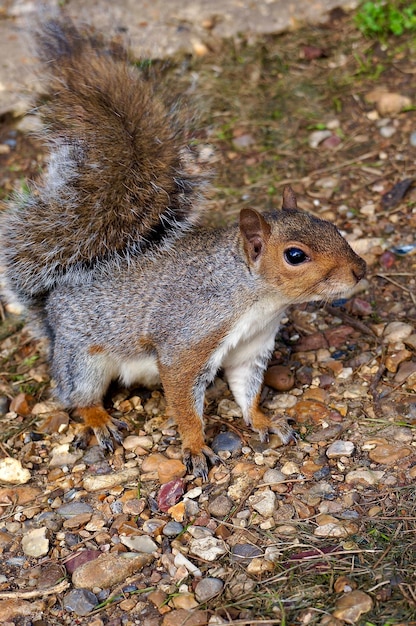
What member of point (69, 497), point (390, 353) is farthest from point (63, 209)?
point (390, 353)

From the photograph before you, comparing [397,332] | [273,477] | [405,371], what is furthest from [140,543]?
[397,332]

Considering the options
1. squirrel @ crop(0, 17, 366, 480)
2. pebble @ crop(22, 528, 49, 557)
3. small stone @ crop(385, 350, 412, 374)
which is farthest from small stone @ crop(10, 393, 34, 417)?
small stone @ crop(385, 350, 412, 374)

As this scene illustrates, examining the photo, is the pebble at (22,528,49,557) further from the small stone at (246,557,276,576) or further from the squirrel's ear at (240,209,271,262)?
the squirrel's ear at (240,209,271,262)

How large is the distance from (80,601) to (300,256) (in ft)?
4.52

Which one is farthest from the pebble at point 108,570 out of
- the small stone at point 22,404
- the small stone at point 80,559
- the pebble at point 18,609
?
the small stone at point 22,404

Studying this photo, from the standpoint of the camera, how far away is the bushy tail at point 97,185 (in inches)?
125

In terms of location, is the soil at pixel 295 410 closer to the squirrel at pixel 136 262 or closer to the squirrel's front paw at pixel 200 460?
the squirrel's front paw at pixel 200 460

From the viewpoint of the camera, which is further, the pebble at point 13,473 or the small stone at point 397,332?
the small stone at point 397,332

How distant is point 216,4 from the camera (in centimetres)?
558

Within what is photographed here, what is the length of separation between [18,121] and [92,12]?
1058mm

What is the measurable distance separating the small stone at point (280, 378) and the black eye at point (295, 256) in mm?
689

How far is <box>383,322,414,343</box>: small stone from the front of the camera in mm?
3436

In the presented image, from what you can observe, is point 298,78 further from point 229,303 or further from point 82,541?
point 82,541

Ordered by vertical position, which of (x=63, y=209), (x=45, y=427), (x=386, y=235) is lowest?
(x=45, y=427)
